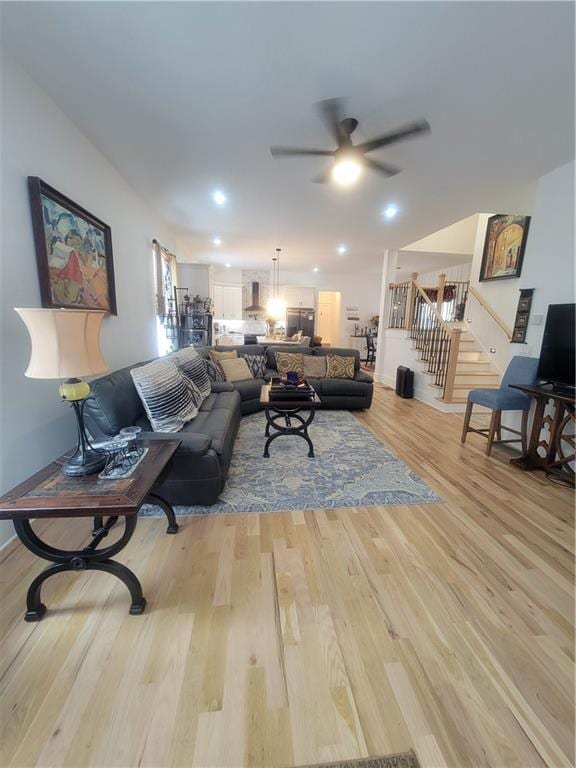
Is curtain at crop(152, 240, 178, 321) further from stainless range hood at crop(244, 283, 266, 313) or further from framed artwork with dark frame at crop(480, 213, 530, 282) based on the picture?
framed artwork with dark frame at crop(480, 213, 530, 282)

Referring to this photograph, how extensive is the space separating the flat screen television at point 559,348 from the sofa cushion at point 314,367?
266 cm

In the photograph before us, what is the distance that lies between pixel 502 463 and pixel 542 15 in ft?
10.4

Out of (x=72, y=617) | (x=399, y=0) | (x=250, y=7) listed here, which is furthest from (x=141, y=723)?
(x=399, y=0)

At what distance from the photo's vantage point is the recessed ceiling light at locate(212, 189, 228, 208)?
3.59 metres

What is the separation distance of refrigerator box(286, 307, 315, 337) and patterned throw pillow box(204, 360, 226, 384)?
17.1 feet

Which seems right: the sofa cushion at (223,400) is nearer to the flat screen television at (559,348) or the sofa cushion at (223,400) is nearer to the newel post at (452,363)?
the flat screen television at (559,348)

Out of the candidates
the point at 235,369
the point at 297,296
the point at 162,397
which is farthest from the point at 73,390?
the point at 297,296

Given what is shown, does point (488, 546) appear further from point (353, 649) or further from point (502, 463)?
point (502, 463)

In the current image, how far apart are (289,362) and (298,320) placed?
4.78 m

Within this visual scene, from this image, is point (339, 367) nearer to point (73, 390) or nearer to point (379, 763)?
point (73, 390)

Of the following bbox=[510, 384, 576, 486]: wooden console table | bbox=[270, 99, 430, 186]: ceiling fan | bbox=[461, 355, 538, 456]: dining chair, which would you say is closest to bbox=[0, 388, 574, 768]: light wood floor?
bbox=[510, 384, 576, 486]: wooden console table

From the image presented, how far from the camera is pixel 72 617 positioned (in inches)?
53.2

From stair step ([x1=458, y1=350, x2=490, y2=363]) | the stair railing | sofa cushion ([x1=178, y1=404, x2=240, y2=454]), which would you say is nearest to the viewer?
sofa cushion ([x1=178, y1=404, x2=240, y2=454])

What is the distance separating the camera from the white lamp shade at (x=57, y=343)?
4.09 ft
